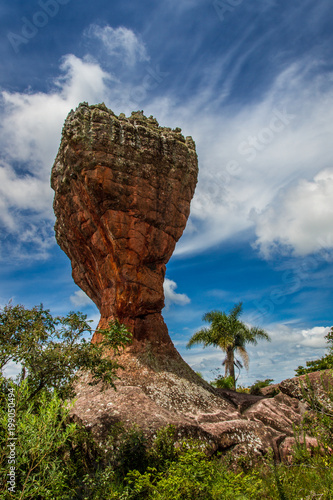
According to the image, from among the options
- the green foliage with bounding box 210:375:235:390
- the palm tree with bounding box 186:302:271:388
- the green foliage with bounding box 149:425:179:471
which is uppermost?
the palm tree with bounding box 186:302:271:388

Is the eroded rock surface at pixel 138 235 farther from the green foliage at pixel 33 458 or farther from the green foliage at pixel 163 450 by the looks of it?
the green foliage at pixel 33 458

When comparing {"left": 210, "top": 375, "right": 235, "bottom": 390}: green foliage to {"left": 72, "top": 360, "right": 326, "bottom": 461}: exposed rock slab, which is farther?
{"left": 210, "top": 375, "right": 235, "bottom": 390}: green foliage

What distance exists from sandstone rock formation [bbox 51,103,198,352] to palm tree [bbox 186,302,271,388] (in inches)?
545

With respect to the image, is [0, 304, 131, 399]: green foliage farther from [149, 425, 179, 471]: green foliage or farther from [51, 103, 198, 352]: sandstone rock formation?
[51, 103, 198, 352]: sandstone rock formation

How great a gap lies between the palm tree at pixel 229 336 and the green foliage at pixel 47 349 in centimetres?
2378

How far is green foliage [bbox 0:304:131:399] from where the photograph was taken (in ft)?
36.3

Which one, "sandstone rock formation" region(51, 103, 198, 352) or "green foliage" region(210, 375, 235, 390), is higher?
"sandstone rock formation" region(51, 103, 198, 352)

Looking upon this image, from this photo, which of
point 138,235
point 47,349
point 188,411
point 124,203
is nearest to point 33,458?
point 47,349

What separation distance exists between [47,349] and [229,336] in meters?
26.2

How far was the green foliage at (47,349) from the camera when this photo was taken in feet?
36.3

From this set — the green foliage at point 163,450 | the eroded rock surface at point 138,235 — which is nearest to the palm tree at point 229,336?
the eroded rock surface at point 138,235

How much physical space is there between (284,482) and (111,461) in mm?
5783

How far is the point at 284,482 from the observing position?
1047cm

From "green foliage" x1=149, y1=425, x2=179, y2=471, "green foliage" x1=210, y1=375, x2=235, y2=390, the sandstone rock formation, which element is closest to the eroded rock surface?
the sandstone rock formation
